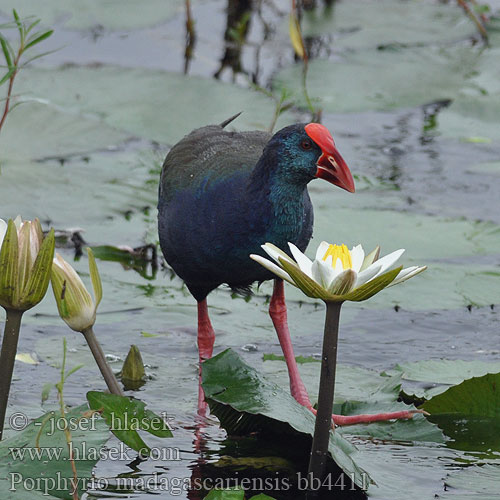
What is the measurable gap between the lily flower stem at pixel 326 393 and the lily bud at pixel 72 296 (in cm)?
48

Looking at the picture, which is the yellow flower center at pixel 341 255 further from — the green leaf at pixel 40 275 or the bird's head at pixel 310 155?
the bird's head at pixel 310 155

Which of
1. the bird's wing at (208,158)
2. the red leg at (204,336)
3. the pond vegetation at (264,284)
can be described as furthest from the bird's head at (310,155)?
the red leg at (204,336)

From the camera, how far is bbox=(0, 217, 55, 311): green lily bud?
1.68 m

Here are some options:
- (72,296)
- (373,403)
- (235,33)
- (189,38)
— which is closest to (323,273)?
(72,296)

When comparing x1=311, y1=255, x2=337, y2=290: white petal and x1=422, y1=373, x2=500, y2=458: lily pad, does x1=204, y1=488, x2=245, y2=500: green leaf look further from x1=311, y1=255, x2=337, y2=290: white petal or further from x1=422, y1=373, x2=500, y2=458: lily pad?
x1=422, y1=373, x2=500, y2=458: lily pad

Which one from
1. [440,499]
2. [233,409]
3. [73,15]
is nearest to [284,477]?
[233,409]

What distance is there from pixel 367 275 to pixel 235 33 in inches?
165

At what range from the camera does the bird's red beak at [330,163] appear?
2.49 m

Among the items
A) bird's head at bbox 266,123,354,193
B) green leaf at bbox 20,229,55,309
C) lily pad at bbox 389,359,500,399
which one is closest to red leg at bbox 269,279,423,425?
lily pad at bbox 389,359,500,399

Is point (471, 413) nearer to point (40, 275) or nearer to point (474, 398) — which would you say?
point (474, 398)

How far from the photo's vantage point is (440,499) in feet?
6.97

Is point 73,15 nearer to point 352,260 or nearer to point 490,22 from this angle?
point 490,22

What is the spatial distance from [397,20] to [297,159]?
3969 millimetres

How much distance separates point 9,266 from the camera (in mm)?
1688
